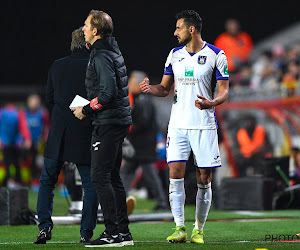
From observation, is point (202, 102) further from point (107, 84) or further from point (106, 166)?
point (106, 166)

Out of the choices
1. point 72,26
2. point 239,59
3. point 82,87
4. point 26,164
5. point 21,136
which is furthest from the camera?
point 72,26

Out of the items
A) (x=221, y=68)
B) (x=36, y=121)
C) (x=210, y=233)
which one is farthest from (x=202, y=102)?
(x=36, y=121)

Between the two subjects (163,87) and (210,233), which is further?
(210,233)

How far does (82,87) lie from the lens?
23.9ft

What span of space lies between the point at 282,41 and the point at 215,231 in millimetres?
19042

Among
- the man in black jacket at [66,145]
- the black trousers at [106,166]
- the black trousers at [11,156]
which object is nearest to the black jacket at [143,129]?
the man in black jacket at [66,145]

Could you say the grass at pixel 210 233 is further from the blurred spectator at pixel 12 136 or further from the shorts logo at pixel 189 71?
the blurred spectator at pixel 12 136

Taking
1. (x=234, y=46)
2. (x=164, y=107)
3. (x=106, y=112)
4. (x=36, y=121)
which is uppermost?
(x=234, y=46)

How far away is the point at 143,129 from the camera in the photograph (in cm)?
1228

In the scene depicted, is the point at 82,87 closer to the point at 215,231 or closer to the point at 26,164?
the point at 215,231

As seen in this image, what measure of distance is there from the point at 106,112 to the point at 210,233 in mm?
2338

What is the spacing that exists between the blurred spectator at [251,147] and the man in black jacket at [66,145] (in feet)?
28.3

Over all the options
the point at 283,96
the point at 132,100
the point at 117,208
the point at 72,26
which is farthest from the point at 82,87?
the point at 72,26

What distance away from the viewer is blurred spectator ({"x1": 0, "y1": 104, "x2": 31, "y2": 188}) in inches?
654
